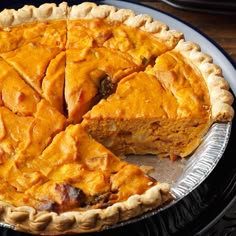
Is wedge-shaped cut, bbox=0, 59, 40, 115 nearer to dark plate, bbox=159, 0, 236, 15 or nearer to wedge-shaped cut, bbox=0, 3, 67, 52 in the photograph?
wedge-shaped cut, bbox=0, 3, 67, 52

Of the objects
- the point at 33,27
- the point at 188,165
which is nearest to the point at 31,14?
the point at 33,27

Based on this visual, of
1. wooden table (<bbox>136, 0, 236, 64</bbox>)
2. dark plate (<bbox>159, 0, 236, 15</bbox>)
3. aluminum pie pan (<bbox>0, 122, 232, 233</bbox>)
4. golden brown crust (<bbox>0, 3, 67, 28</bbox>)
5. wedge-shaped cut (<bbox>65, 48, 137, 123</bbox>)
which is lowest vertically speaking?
aluminum pie pan (<bbox>0, 122, 232, 233</bbox>)

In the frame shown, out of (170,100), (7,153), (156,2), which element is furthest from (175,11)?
(7,153)

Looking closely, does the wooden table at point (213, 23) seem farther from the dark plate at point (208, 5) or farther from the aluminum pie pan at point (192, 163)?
the aluminum pie pan at point (192, 163)

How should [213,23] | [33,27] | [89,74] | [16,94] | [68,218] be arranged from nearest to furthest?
[68,218]
[16,94]
[89,74]
[33,27]
[213,23]

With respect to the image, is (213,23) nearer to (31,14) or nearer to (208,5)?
(208,5)

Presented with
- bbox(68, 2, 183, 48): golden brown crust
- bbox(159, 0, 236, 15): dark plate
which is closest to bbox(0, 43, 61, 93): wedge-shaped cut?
bbox(68, 2, 183, 48): golden brown crust

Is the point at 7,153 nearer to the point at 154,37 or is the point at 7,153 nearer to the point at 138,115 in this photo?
the point at 138,115
